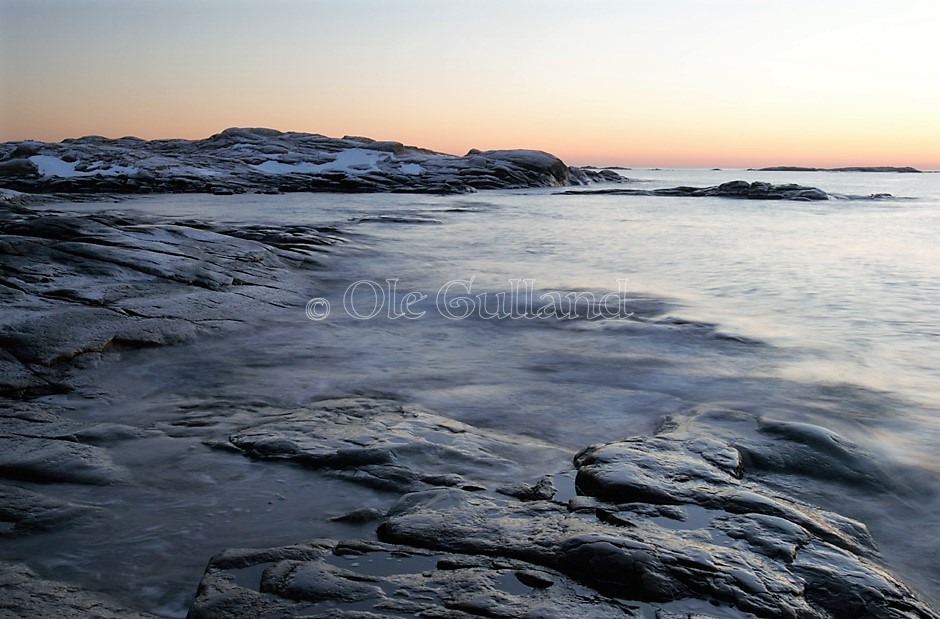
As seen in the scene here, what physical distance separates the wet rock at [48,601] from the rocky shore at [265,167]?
1324 inches

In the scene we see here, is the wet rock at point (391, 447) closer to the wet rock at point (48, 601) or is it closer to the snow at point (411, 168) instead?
the wet rock at point (48, 601)

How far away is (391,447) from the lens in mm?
3395

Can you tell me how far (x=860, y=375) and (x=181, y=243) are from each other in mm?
7298

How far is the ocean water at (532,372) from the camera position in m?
2.66

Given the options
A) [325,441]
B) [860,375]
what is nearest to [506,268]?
[860,375]

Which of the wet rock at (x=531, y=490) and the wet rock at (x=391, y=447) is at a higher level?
the wet rock at (x=391, y=447)

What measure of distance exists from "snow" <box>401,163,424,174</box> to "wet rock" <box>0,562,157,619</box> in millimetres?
43443

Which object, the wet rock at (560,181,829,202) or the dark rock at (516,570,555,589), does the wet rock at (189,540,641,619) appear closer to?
the dark rock at (516,570,555,589)

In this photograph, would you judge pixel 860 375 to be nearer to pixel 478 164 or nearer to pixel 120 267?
pixel 120 267

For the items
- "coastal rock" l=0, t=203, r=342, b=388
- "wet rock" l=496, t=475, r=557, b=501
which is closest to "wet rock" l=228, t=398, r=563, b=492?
"wet rock" l=496, t=475, r=557, b=501

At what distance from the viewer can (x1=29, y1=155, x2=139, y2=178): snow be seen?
35969 mm

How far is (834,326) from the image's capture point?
6.98 meters

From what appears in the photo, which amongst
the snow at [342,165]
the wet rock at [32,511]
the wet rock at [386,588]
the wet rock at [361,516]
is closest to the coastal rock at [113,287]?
the wet rock at [32,511]

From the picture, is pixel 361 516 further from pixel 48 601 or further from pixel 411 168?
pixel 411 168
